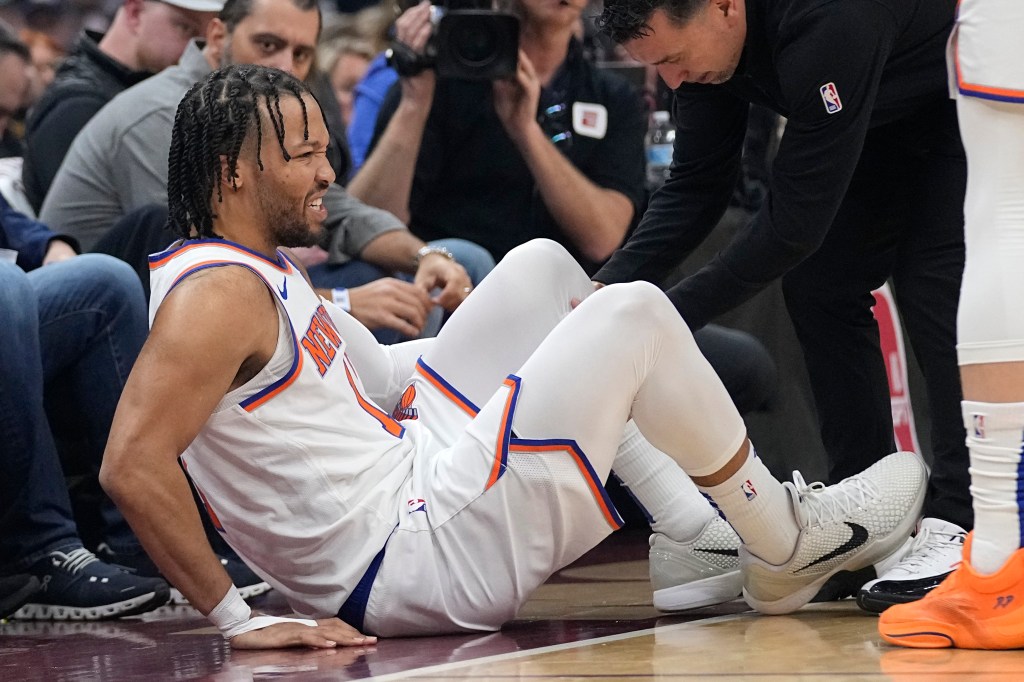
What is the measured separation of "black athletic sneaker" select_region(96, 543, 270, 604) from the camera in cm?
287

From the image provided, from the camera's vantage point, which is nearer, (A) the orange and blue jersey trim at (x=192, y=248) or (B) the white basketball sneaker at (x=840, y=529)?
(A) the orange and blue jersey trim at (x=192, y=248)

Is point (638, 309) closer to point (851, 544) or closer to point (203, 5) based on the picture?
point (851, 544)

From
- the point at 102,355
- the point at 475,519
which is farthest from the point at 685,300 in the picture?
the point at 102,355

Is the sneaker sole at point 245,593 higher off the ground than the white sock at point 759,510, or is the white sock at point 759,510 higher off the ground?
the white sock at point 759,510

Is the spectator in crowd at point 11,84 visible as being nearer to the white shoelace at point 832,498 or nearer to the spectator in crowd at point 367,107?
the spectator in crowd at point 367,107

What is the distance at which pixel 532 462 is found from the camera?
2.02 metres

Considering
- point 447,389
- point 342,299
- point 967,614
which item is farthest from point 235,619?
point 342,299

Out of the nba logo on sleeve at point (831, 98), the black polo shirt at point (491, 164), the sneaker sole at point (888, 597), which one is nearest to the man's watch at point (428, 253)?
the black polo shirt at point (491, 164)

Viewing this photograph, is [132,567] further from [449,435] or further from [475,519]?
[475,519]

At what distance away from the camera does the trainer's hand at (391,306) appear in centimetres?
316

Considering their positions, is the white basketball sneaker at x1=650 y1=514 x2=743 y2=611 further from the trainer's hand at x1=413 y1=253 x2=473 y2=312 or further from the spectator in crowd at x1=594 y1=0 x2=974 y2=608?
the trainer's hand at x1=413 y1=253 x2=473 y2=312

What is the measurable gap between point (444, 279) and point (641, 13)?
1.24 m

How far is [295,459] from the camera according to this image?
206cm

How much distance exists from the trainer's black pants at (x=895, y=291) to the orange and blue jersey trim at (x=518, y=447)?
2.24 feet
